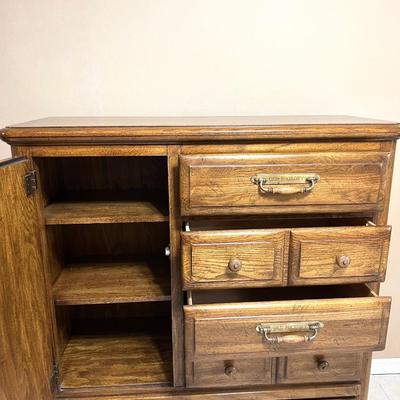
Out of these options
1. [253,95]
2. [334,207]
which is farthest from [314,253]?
[253,95]

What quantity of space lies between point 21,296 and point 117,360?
1.53 ft

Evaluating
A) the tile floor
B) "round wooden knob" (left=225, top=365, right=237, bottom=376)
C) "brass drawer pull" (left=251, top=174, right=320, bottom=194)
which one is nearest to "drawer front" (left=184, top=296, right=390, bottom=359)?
"round wooden knob" (left=225, top=365, right=237, bottom=376)

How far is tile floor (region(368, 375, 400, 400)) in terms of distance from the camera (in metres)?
1.40

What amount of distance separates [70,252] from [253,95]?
827 millimetres

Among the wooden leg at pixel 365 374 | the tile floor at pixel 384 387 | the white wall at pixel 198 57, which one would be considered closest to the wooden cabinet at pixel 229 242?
the wooden leg at pixel 365 374

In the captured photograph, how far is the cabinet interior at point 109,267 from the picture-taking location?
1063 millimetres

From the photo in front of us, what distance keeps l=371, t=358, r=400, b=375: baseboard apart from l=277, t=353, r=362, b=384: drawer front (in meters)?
0.51

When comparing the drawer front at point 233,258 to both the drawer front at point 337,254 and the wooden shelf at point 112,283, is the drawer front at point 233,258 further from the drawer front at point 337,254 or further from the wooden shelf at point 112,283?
the wooden shelf at point 112,283

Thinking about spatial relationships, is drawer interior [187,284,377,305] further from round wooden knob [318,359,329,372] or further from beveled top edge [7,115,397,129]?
beveled top edge [7,115,397,129]

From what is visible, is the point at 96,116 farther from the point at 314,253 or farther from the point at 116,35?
the point at 314,253

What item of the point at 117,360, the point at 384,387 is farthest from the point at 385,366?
the point at 117,360

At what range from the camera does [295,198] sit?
0.93m

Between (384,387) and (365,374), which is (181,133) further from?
(384,387)

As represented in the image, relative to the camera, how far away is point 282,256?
0.94 m
